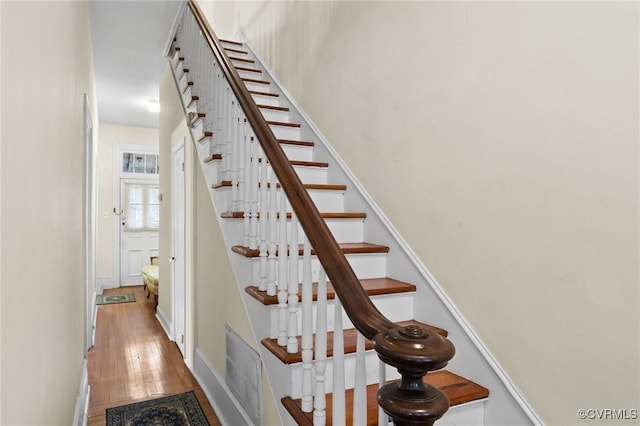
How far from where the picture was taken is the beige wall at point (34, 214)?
0.84 metres

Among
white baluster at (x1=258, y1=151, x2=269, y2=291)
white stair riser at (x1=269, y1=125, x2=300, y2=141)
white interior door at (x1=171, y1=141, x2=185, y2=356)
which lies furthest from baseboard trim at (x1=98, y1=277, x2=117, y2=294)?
white baluster at (x1=258, y1=151, x2=269, y2=291)

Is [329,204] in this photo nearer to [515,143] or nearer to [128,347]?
[515,143]

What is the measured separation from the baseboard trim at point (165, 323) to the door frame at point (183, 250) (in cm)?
15

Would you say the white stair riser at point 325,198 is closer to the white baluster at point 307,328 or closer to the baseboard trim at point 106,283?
the white baluster at point 307,328

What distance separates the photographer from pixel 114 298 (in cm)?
659

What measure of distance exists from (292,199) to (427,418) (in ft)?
2.91

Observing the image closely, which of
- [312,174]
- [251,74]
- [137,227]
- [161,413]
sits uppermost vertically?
[251,74]

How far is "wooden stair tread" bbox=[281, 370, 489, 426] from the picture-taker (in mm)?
1463

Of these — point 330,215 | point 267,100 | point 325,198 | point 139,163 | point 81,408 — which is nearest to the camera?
point 330,215

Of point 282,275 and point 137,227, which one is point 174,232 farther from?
point 137,227

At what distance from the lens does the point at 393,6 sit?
232 cm

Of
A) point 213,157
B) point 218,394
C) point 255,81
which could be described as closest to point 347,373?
point 218,394

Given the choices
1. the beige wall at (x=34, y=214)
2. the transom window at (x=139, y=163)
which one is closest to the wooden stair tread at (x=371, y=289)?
the beige wall at (x=34, y=214)

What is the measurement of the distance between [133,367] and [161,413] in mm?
1025
